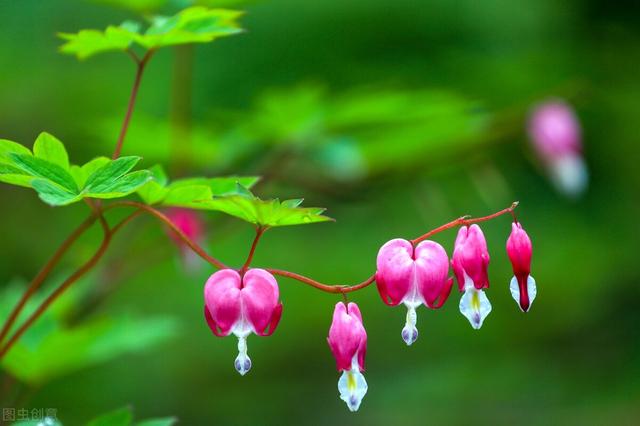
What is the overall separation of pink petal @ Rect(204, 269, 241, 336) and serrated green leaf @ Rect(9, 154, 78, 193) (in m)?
0.21

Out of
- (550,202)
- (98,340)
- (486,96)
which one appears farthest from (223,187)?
(550,202)

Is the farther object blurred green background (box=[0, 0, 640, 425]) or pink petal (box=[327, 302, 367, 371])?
blurred green background (box=[0, 0, 640, 425])

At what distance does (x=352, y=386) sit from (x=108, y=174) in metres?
0.39

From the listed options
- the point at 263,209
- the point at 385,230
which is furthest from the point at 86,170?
the point at 385,230

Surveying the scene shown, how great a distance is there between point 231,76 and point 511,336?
231cm

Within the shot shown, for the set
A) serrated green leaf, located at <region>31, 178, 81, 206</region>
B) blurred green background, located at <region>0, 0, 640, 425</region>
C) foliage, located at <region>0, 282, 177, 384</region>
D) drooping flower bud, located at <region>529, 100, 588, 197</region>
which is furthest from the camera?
blurred green background, located at <region>0, 0, 640, 425</region>

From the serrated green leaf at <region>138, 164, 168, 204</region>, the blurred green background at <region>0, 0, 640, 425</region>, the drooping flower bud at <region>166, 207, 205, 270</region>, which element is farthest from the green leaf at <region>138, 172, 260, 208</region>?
the blurred green background at <region>0, 0, 640, 425</region>

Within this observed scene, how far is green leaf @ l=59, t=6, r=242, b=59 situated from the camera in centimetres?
112

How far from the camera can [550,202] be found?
422 cm

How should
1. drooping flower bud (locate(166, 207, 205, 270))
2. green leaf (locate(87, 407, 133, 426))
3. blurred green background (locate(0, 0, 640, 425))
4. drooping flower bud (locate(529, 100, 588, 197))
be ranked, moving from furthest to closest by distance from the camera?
1. blurred green background (locate(0, 0, 640, 425))
2. drooping flower bud (locate(529, 100, 588, 197))
3. drooping flower bud (locate(166, 207, 205, 270))
4. green leaf (locate(87, 407, 133, 426))

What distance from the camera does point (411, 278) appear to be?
3.05ft

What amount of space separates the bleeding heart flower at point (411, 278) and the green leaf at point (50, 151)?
42 centimetres

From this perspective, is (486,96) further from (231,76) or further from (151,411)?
(151,411)

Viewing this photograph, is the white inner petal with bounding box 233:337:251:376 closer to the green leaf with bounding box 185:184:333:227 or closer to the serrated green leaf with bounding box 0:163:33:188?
the green leaf with bounding box 185:184:333:227
